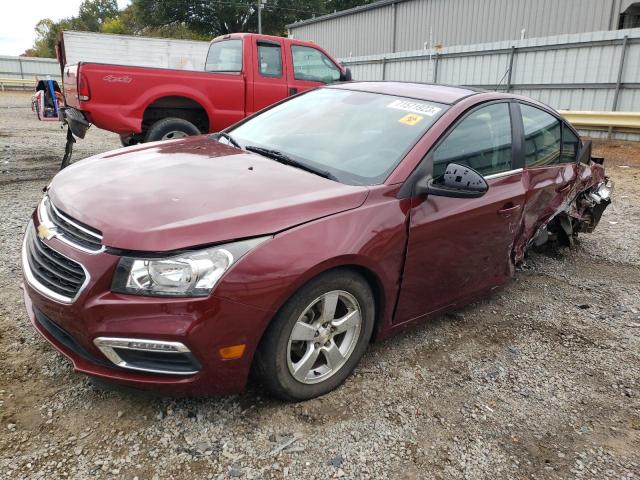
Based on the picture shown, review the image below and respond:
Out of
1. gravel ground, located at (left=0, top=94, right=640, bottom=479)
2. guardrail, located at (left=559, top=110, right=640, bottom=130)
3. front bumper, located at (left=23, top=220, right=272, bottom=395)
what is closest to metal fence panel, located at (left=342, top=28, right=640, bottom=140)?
guardrail, located at (left=559, top=110, right=640, bottom=130)

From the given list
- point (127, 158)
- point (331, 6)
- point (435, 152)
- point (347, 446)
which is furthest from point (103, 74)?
point (331, 6)

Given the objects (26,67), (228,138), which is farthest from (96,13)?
(228,138)

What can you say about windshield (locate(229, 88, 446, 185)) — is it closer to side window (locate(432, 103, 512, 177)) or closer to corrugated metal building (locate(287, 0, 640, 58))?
side window (locate(432, 103, 512, 177))

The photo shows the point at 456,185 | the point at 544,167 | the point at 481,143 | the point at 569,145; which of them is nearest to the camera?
the point at 456,185

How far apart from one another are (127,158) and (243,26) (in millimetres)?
49205

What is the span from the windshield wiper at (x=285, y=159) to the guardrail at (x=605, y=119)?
35.6 feet

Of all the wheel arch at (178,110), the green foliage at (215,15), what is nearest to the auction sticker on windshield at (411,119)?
the wheel arch at (178,110)

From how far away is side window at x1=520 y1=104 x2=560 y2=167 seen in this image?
3811 mm

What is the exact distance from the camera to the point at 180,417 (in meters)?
2.47

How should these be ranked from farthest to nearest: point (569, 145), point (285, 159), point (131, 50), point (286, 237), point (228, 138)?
point (131, 50) → point (569, 145) → point (228, 138) → point (285, 159) → point (286, 237)

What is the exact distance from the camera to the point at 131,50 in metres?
17.2

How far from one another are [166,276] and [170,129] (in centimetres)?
566

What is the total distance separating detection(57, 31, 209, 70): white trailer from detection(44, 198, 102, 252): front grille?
1498 centimetres

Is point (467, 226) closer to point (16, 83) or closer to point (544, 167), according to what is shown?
point (544, 167)
